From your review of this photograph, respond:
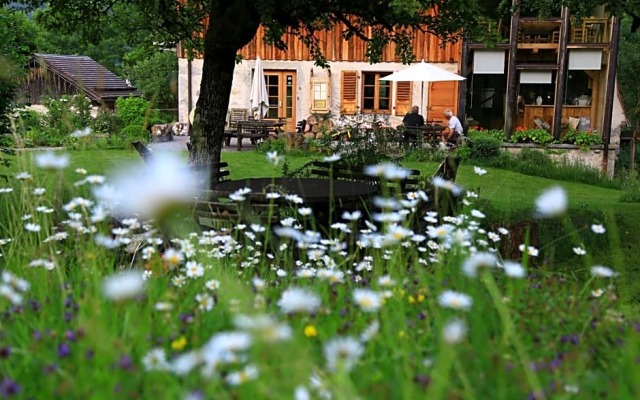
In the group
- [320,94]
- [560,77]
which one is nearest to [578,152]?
[560,77]

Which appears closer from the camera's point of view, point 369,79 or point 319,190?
point 319,190

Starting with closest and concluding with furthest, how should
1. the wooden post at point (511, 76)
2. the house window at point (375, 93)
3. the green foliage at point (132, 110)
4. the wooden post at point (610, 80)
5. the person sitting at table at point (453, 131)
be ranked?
the person sitting at table at point (453, 131) < the wooden post at point (511, 76) < the wooden post at point (610, 80) < the green foliage at point (132, 110) < the house window at point (375, 93)

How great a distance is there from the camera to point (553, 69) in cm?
2002

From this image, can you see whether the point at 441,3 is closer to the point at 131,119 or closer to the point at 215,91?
the point at 215,91

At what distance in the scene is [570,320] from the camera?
2.08 metres

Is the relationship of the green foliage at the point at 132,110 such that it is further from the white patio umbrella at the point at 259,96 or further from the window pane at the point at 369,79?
the window pane at the point at 369,79

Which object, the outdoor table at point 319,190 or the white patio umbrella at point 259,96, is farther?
the white patio umbrella at point 259,96

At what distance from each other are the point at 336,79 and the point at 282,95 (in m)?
1.75

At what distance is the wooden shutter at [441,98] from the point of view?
21.2 metres

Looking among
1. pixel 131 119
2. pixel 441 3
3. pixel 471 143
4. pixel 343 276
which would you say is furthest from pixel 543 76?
pixel 343 276

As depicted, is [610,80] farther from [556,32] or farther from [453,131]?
[453,131]

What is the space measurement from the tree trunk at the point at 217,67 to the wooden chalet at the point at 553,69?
12.9 metres

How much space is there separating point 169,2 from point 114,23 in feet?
2.86

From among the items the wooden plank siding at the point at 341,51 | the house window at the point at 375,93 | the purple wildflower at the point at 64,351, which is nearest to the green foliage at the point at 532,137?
the wooden plank siding at the point at 341,51
